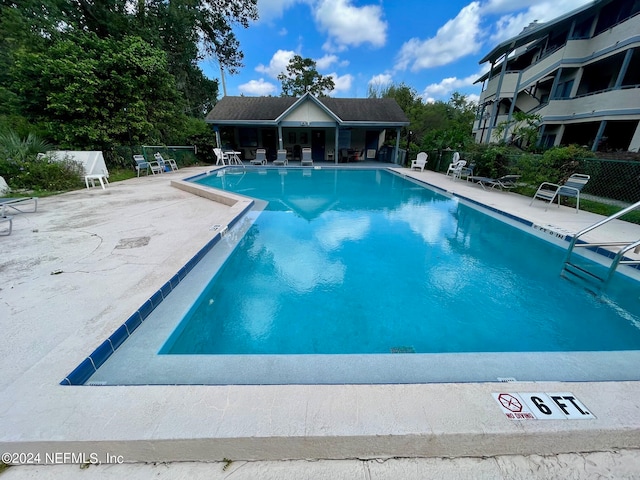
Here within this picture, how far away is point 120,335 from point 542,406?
3196mm

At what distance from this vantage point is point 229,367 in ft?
6.82

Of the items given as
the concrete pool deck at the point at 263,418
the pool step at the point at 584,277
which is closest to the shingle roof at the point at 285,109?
the pool step at the point at 584,277

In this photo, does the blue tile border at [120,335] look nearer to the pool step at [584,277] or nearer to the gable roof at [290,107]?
the pool step at [584,277]

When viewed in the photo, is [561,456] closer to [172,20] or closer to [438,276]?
[438,276]

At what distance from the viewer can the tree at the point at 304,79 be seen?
31.2 metres

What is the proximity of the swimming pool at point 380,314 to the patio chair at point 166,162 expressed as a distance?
9.84 meters

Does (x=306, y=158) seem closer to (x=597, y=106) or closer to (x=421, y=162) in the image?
(x=421, y=162)

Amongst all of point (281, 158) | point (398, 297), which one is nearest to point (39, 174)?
point (281, 158)

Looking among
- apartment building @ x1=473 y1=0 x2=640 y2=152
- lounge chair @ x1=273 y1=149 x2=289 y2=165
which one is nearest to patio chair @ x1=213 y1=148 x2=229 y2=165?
lounge chair @ x1=273 y1=149 x2=289 y2=165

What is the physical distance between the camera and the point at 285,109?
57.9 ft

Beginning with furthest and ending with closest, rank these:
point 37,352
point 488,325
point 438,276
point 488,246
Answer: point 488,246 → point 438,276 → point 488,325 → point 37,352

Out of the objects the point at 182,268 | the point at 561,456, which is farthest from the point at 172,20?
the point at 561,456

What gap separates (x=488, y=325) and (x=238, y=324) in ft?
9.35

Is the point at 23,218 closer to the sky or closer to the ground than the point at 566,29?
closer to the ground
